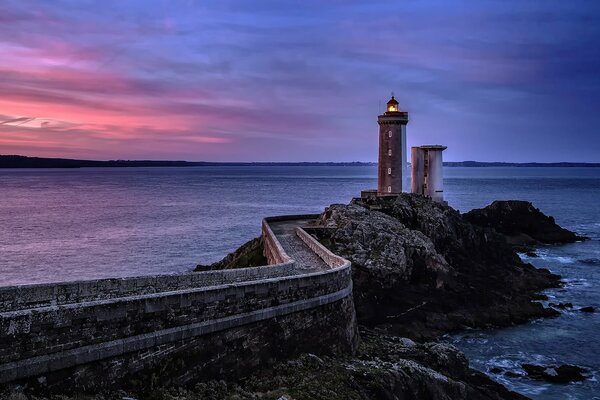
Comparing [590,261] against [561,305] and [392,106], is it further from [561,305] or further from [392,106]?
[392,106]

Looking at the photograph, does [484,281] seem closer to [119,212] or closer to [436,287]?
[436,287]

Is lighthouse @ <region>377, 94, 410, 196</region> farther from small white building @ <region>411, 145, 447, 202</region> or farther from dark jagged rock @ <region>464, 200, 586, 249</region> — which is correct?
dark jagged rock @ <region>464, 200, 586, 249</region>

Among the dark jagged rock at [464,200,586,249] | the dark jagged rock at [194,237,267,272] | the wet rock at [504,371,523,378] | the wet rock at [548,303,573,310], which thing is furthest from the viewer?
the dark jagged rock at [464,200,586,249]

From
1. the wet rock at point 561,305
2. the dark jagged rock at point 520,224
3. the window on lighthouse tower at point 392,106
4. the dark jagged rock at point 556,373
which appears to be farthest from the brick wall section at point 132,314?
the dark jagged rock at point 520,224

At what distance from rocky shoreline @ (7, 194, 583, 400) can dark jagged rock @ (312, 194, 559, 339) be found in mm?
68

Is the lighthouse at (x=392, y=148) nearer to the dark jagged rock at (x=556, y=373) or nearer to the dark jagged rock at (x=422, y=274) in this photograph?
the dark jagged rock at (x=422, y=274)

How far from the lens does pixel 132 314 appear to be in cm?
1218

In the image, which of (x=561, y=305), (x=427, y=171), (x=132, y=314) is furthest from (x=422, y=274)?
(x=132, y=314)

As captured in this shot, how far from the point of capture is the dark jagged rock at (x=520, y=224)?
5869cm

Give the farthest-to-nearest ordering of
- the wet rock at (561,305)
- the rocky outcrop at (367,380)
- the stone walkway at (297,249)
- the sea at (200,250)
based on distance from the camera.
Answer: the wet rock at (561,305)
the sea at (200,250)
the stone walkway at (297,249)
the rocky outcrop at (367,380)

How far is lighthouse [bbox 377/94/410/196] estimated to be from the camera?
47812mm

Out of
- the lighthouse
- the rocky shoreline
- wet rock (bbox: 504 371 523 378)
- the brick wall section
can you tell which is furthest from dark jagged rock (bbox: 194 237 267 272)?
the lighthouse

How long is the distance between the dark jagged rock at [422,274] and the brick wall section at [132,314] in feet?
34.7

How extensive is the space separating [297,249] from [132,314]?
52.2 ft
